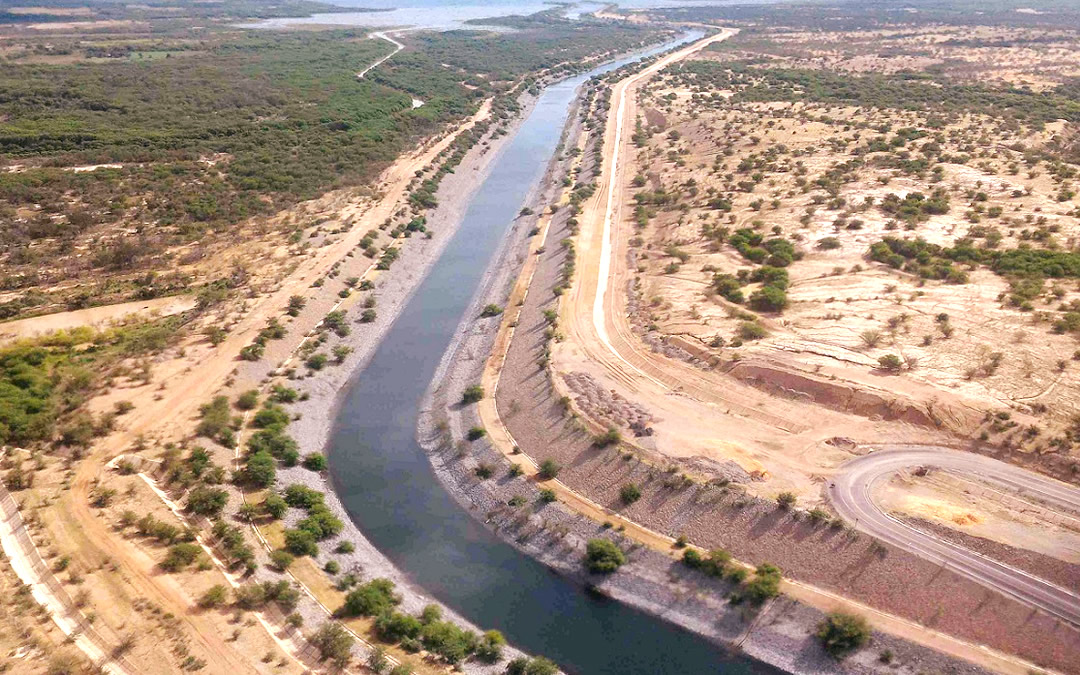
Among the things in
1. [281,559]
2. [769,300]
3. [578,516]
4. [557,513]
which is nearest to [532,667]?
[578,516]

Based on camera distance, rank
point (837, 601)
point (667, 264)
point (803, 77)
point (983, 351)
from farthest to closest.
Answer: point (803, 77) → point (667, 264) → point (983, 351) → point (837, 601)

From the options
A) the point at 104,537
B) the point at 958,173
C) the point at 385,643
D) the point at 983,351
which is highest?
the point at 958,173

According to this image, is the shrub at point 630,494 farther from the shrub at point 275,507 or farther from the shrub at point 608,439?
the shrub at point 275,507

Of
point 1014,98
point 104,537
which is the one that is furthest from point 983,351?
point 1014,98

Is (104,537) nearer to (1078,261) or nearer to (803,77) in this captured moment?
(1078,261)

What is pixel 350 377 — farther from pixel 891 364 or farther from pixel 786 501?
pixel 891 364

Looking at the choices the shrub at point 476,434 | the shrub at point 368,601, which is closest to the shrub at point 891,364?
the shrub at point 476,434

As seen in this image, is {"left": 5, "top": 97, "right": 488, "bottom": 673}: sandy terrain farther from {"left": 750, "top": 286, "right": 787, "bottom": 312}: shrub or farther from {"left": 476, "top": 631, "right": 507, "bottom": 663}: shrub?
Answer: {"left": 750, "top": 286, "right": 787, "bottom": 312}: shrub
